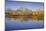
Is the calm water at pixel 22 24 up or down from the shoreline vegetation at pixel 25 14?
down

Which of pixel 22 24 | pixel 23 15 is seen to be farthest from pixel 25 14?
pixel 22 24

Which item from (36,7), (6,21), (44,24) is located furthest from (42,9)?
(6,21)

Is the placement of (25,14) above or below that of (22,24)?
above

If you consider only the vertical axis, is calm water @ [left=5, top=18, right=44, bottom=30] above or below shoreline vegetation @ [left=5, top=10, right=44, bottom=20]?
below

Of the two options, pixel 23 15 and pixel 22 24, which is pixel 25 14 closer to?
pixel 23 15
